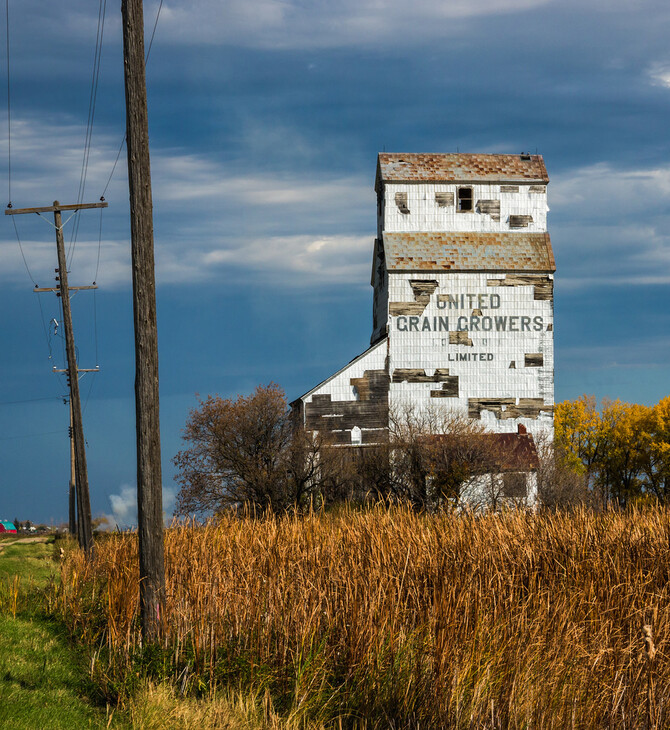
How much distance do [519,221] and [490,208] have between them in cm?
157

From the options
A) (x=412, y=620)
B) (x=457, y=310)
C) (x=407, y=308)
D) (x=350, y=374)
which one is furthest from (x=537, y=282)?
(x=412, y=620)

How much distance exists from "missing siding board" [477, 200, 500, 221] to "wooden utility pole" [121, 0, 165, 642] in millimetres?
32058

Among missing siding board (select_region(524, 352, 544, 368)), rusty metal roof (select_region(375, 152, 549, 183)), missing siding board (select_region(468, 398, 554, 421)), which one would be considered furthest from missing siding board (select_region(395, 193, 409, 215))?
missing siding board (select_region(468, 398, 554, 421))

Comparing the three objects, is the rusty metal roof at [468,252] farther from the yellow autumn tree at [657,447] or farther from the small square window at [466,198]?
the yellow autumn tree at [657,447]

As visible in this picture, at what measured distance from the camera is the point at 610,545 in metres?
16.5

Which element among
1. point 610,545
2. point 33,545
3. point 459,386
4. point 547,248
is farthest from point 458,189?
point 610,545

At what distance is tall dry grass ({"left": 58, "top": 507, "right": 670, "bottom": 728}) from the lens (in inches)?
406

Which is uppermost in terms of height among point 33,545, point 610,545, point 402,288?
point 402,288

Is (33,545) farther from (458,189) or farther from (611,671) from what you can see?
(611,671)

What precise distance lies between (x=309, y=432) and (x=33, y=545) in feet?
42.9

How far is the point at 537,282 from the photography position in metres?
42.9

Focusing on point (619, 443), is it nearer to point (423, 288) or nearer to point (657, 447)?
point (657, 447)

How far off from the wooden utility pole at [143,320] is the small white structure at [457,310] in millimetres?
26244

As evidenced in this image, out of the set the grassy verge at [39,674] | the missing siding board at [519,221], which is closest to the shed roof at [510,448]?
the missing siding board at [519,221]
